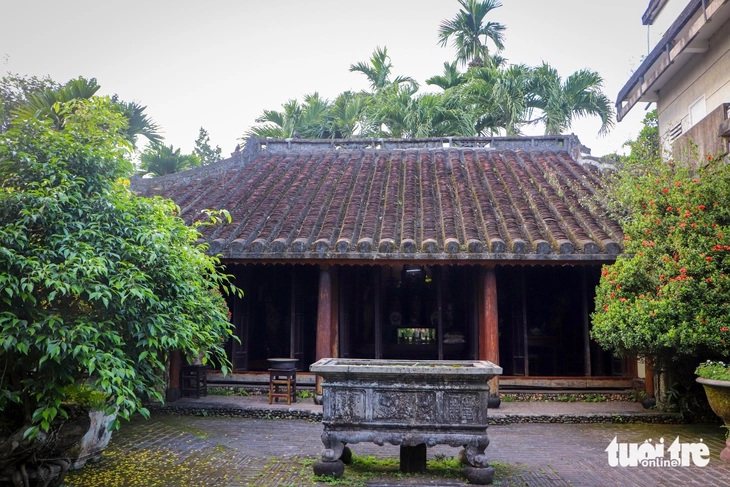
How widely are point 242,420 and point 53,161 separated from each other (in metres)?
5.66

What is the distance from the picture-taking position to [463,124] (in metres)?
18.7

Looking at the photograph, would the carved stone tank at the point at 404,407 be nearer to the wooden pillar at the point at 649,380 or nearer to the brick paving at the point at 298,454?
the brick paving at the point at 298,454

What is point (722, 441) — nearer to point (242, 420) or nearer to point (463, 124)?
point (242, 420)

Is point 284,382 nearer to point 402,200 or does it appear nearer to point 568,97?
point 402,200

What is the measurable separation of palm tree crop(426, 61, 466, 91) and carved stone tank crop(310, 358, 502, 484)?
16.5 meters

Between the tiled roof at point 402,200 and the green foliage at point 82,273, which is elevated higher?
the tiled roof at point 402,200

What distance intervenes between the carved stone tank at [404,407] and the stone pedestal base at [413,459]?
18cm

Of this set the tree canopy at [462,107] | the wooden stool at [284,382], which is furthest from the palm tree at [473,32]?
the wooden stool at [284,382]

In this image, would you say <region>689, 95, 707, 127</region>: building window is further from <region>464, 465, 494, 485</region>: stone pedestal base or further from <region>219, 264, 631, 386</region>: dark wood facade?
<region>464, 465, 494, 485</region>: stone pedestal base

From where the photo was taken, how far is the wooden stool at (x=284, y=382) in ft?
32.0

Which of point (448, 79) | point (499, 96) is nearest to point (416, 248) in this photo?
point (499, 96)

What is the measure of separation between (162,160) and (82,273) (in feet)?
46.2

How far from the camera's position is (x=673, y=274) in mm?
7906

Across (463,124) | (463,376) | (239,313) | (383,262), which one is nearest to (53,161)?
(463,376)
